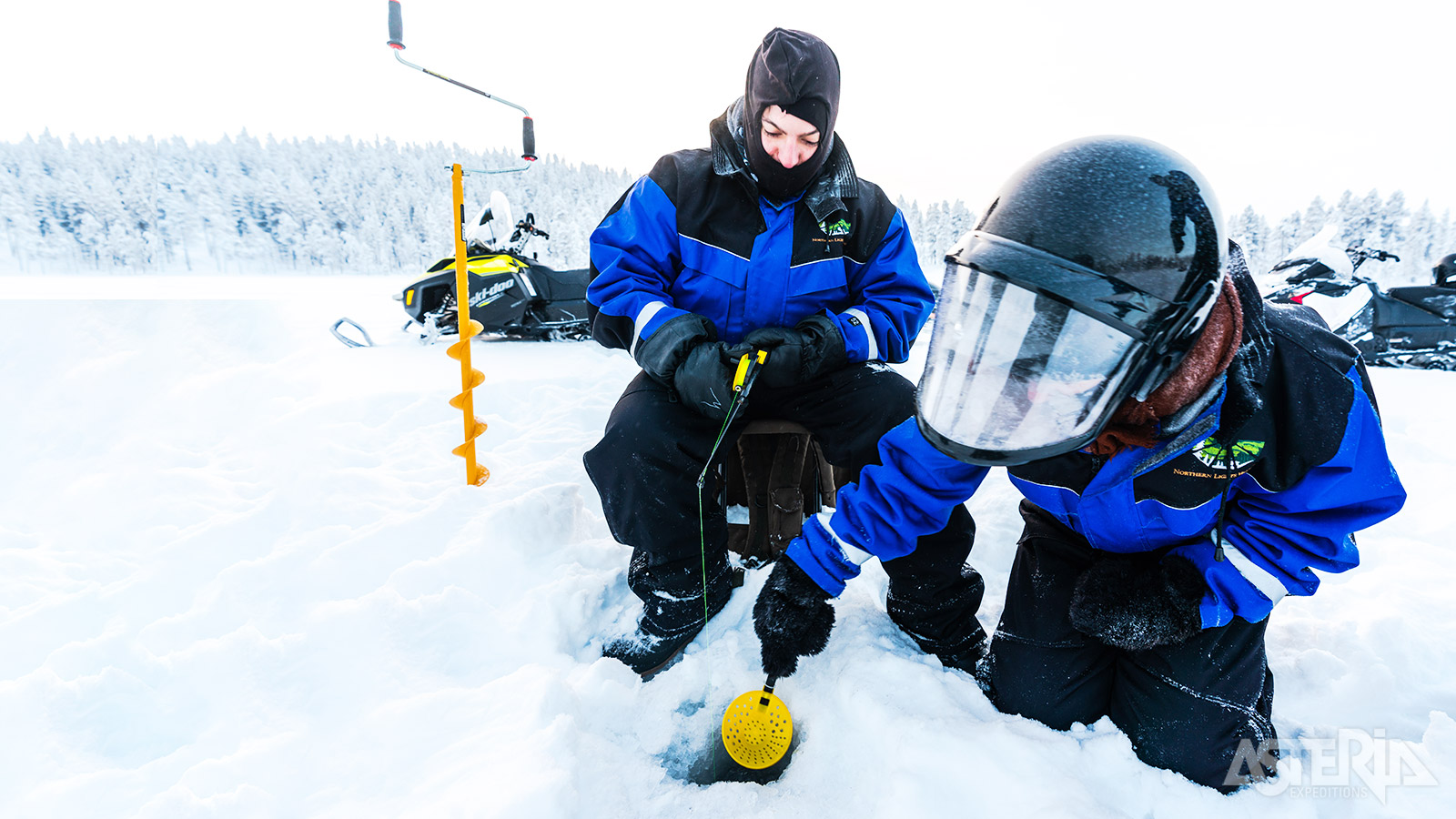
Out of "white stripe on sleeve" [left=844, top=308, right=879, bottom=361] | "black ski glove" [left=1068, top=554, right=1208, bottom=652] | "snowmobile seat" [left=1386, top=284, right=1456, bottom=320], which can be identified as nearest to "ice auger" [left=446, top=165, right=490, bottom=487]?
"white stripe on sleeve" [left=844, top=308, right=879, bottom=361]

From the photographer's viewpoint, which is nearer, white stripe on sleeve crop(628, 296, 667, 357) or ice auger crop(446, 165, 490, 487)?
white stripe on sleeve crop(628, 296, 667, 357)

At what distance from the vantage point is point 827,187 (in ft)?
A: 6.39

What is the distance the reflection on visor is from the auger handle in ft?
8.32

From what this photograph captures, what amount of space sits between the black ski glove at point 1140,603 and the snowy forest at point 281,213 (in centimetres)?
3303

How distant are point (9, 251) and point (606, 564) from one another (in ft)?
174

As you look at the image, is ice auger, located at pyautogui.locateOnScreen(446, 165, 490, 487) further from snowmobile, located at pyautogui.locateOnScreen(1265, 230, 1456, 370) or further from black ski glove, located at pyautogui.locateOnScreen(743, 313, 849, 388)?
snowmobile, located at pyautogui.locateOnScreen(1265, 230, 1456, 370)

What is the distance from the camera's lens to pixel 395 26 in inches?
95.1

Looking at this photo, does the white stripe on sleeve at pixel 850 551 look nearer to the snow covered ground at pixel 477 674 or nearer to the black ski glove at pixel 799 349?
the snow covered ground at pixel 477 674

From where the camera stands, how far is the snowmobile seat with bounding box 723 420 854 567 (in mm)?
2160

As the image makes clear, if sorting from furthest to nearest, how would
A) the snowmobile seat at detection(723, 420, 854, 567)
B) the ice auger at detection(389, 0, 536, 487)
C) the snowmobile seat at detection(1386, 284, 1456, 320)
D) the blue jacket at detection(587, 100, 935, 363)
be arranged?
the snowmobile seat at detection(1386, 284, 1456, 320), the ice auger at detection(389, 0, 536, 487), the snowmobile seat at detection(723, 420, 854, 567), the blue jacket at detection(587, 100, 935, 363)

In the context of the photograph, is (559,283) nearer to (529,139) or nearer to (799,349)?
(529,139)

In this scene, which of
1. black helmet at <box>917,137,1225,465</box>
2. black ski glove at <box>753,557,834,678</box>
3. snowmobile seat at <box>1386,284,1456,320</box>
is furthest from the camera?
snowmobile seat at <box>1386,284,1456,320</box>

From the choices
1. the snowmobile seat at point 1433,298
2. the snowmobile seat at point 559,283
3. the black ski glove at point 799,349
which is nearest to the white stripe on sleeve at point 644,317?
the black ski glove at point 799,349

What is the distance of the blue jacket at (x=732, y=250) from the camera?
6.21 feet
